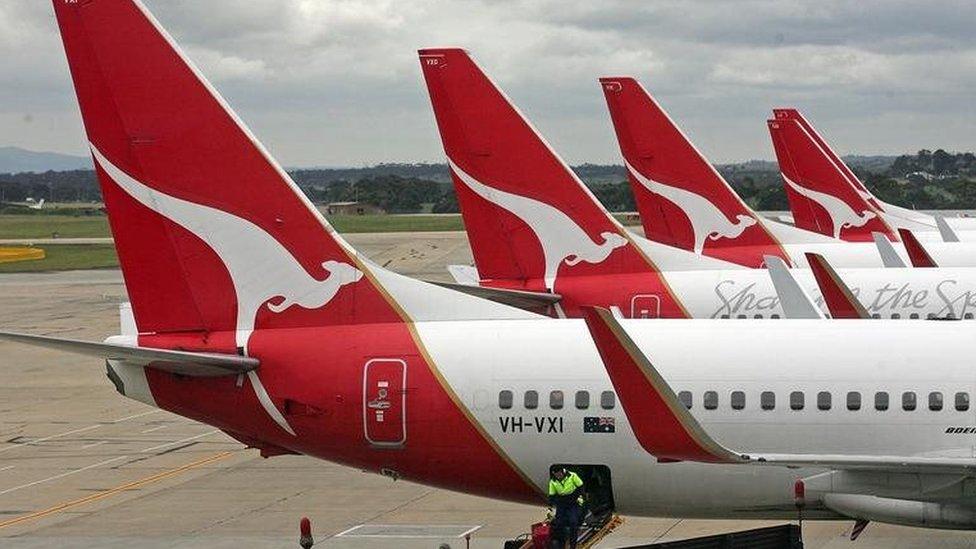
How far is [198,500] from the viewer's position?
2814 centimetres

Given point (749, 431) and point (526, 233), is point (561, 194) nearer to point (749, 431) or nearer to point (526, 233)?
point (526, 233)

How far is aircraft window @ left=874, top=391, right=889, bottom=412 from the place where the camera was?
794 inches

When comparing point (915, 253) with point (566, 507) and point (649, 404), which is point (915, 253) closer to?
point (566, 507)

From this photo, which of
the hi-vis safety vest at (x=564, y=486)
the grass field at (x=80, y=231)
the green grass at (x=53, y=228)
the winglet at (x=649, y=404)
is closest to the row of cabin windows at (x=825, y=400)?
the hi-vis safety vest at (x=564, y=486)

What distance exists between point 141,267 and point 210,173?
5.20ft

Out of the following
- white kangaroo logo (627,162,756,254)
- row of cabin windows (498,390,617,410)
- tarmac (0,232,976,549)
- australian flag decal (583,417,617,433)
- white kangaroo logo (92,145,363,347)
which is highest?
white kangaroo logo (627,162,756,254)

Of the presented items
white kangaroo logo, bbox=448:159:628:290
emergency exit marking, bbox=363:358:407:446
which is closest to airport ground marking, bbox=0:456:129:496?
white kangaroo logo, bbox=448:159:628:290

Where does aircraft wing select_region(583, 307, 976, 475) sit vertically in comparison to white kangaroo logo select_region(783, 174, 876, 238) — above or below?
below

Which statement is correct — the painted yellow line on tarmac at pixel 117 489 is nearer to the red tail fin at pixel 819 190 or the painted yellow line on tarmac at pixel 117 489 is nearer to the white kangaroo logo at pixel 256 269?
the white kangaroo logo at pixel 256 269

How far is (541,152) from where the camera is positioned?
32.2 metres

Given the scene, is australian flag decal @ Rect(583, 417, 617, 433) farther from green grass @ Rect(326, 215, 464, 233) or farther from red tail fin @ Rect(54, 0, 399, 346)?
green grass @ Rect(326, 215, 464, 233)

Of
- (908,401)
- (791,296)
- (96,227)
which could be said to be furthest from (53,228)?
(908,401)

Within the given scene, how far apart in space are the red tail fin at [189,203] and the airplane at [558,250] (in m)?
9.51

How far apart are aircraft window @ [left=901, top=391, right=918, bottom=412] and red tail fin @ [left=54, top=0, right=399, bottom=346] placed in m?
6.90
